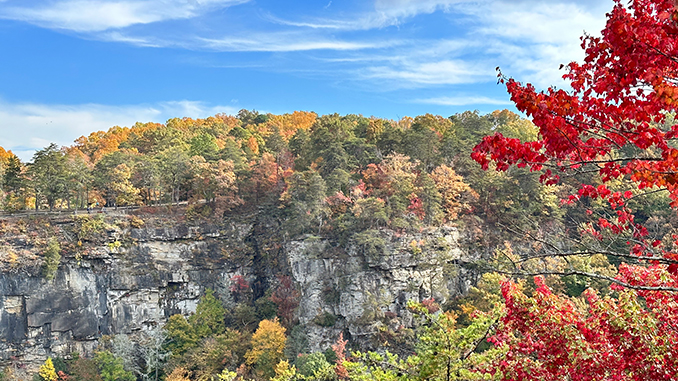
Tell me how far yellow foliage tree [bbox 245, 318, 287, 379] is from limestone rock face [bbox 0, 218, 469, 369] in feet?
6.08

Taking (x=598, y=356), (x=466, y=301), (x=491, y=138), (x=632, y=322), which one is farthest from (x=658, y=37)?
(x=466, y=301)

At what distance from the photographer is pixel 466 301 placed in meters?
23.0

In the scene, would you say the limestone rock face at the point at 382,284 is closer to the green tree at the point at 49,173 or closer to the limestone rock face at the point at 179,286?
the limestone rock face at the point at 179,286

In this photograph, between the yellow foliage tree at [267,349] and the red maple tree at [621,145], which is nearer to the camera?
the red maple tree at [621,145]

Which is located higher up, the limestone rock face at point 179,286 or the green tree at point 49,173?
the green tree at point 49,173

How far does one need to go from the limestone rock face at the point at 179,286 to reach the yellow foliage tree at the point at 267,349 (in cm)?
185

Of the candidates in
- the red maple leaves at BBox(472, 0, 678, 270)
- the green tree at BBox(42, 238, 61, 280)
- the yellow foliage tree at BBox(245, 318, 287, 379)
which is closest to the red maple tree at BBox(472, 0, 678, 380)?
the red maple leaves at BBox(472, 0, 678, 270)

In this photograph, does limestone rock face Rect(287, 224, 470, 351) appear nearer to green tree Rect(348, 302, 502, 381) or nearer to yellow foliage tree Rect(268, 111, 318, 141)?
green tree Rect(348, 302, 502, 381)

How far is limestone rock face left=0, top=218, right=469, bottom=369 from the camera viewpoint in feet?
78.6

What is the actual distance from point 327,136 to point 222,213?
8.89m

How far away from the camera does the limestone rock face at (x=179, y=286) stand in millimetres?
23969

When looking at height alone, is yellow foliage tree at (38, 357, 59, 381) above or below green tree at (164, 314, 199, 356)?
below

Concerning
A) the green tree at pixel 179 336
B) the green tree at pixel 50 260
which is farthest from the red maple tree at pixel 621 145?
the green tree at pixel 50 260

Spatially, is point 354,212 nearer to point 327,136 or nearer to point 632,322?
point 327,136
